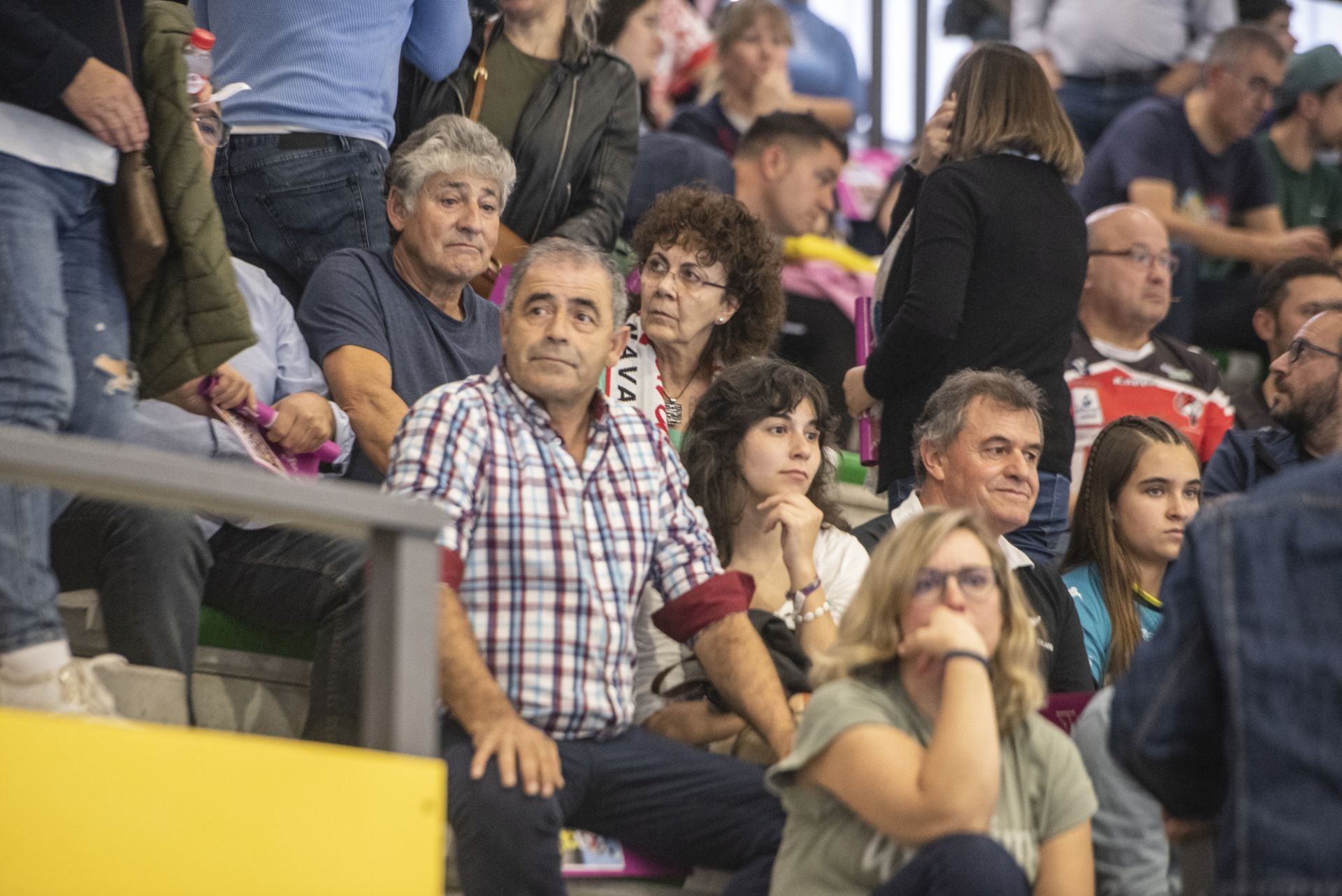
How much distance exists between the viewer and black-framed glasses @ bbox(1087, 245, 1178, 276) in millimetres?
5605

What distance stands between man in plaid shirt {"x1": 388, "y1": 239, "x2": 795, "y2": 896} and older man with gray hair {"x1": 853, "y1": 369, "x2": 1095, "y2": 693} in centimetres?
72

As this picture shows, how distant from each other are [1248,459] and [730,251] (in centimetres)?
146

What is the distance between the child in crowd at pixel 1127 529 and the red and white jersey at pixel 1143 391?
1.03 meters

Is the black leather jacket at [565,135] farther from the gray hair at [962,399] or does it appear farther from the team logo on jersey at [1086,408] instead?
the team logo on jersey at [1086,408]

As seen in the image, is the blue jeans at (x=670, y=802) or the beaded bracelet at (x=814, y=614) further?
the beaded bracelet at (x=814, y=614)

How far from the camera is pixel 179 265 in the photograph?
325 cm

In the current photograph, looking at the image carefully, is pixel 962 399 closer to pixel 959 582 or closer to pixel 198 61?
pixel 959 582

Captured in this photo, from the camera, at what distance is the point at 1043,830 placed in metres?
2.93

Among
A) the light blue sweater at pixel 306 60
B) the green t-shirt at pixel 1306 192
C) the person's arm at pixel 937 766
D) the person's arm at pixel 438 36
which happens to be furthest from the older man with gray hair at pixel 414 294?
the green t-shirt at pixel 1306 192

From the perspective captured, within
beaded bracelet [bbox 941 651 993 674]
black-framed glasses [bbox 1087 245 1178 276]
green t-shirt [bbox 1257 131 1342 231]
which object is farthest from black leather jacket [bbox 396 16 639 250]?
green t-shirt [bbox 1257 131 1342 231]

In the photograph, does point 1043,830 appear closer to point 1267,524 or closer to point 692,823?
point 692,823

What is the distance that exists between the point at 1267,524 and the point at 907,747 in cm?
75

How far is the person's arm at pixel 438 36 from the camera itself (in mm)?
4484

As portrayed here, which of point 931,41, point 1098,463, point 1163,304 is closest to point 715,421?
point 1098,463
